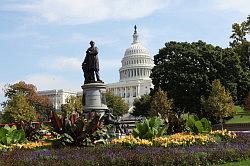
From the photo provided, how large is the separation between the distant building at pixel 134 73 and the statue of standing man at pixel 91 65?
11832cm

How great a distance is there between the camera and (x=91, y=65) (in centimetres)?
3038

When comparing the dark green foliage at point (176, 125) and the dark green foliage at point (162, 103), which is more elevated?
the dark green foliage at point (162, 103)

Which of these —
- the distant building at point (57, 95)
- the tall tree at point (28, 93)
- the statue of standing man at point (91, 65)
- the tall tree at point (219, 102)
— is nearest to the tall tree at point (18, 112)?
the tall tree at point (28, 93)

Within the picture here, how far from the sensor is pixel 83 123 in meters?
13.9

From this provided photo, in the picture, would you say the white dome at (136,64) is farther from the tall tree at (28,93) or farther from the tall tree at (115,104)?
the tall tree at (28,93)

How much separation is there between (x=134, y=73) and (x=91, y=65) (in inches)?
4887

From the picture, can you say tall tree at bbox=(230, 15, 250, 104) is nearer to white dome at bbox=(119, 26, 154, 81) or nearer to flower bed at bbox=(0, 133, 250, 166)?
flower bed at bbox=(0, 133, 250, 166)

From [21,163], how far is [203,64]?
4501 cm

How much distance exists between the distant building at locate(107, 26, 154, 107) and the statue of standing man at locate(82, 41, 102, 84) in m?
118

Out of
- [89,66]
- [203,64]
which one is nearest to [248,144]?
[89,66]

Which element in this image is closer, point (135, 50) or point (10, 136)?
point (10, 136)

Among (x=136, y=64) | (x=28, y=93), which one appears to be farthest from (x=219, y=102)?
(x=136, y=64)

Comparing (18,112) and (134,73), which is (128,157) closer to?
(18,112)

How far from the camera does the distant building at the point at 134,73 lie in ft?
497
